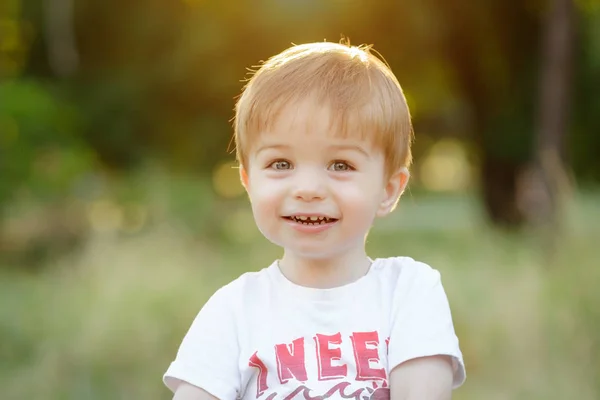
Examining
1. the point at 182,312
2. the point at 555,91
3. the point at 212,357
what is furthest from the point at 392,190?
the point at 555,91

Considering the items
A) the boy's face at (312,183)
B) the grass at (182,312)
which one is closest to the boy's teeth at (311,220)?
the boy's face at (312,183)

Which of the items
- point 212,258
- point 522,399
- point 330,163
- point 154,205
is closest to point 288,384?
point 330,163

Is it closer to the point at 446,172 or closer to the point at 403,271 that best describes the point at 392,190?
the point at 403,271

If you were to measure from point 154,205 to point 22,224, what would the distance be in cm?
137

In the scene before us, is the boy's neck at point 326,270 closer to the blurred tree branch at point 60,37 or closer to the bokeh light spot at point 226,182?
the bokeh light spot at point 226,182

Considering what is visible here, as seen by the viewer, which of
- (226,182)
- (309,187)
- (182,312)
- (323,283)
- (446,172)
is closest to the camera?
(309,187)

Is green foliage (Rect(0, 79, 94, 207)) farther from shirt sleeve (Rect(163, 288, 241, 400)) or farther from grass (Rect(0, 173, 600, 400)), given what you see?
shirt sleeve (Rect(163, 288, 241, 400))

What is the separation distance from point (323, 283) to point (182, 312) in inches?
164

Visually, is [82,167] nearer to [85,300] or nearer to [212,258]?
[212,258]

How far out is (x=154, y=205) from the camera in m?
10.5

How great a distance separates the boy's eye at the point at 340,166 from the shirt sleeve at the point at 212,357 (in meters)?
0.42

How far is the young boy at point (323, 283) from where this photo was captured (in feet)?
7.43

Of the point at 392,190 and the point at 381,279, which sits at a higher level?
the point at 392,190

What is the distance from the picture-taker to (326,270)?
2396mm
